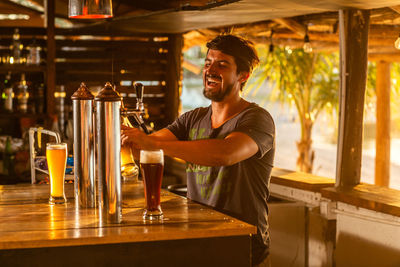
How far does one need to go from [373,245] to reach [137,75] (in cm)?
333

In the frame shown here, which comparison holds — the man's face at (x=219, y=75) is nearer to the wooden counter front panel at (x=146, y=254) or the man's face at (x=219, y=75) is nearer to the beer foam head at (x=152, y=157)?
the beer foam head at (x=152, y=157)

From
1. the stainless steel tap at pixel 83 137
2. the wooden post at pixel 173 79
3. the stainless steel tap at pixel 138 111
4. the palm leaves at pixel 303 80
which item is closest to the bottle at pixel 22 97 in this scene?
the wooden post at pixel 173 79

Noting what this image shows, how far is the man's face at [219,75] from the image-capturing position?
2742 mm

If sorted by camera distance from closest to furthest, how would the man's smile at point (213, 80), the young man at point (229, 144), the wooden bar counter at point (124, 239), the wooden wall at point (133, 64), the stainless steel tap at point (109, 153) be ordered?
1. the wooden bar counter at point (124, 239)
2. the stainless steel tap at point (109, 153)
3. the young man at point (229, 144)
4. the man's smile at point (213, 80)
5. the wooden wall at point (133, 64)

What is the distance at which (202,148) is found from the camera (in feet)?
7.82

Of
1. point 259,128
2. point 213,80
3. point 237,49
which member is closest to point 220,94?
point 213,80

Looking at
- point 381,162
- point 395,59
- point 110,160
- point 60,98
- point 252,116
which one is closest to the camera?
point 110,160

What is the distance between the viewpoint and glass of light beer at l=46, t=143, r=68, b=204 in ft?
8.01

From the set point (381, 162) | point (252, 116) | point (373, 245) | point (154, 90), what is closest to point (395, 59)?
point (381, 162)

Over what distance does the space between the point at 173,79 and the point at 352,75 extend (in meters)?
2.60

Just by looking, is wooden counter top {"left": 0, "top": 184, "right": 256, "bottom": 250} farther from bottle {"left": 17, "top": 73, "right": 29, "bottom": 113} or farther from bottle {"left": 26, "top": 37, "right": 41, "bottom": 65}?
bottle {"left": 26, "top": 37, "right": 41, "bottom": 65}

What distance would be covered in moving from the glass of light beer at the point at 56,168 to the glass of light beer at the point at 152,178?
0.51 metres

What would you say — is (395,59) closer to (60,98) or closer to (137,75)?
(137,75)

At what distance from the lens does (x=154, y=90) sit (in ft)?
21.1
